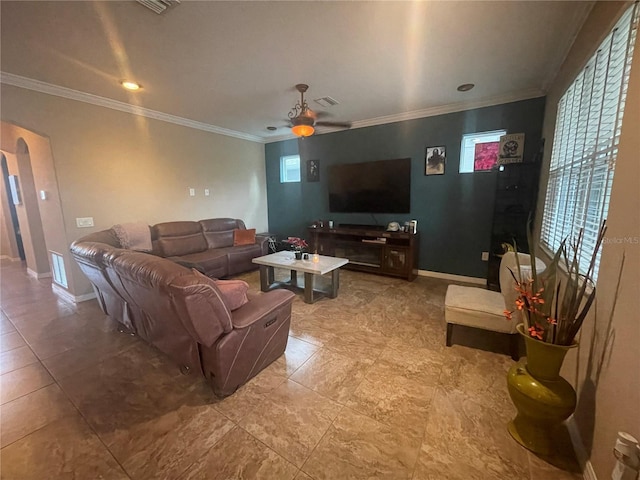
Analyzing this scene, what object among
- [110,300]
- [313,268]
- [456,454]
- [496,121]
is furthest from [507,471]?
[496,121]

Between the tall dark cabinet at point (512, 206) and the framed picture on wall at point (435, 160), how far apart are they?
82 cm

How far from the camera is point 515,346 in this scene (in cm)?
208

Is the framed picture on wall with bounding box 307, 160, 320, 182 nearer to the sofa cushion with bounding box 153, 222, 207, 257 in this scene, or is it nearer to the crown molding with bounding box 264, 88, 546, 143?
the crown molding with bounding box 264, 88, 546, 143

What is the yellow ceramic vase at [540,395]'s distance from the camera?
4.05 feet

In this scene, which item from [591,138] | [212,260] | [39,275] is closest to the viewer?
[591,138]

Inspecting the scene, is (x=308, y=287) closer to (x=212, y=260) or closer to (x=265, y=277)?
(x=265, y=277)

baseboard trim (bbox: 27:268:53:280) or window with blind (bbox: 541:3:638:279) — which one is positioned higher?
window with blind (bbox: 541:3:638:279)

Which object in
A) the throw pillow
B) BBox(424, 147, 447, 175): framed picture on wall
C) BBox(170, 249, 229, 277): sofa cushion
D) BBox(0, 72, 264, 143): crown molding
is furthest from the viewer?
the throw pillow

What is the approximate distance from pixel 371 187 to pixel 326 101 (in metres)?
1.57

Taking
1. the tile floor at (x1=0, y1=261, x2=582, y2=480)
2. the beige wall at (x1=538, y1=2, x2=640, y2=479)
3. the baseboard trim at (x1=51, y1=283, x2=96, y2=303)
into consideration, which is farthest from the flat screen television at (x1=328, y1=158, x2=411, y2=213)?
the baseboard trim at (x1=51, y1=283, x2=96, y2=303)

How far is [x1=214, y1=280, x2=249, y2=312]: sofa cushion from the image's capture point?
1710 millimetres

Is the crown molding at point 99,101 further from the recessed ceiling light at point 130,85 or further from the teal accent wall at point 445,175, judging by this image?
the teal accent wall at point 445,175

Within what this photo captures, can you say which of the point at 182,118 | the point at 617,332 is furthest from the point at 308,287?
the point at 182,118

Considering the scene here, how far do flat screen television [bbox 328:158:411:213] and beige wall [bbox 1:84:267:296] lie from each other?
2100 mm
